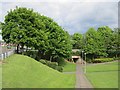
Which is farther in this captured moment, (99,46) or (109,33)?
(109,33)

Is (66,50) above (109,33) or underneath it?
underneath

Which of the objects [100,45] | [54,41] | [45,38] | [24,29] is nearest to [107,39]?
[100,45]

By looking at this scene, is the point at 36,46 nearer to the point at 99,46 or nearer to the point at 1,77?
the point at 1,77

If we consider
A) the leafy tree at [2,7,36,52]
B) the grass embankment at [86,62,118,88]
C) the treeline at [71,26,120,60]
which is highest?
the leafy tree at [2,7,36,52]

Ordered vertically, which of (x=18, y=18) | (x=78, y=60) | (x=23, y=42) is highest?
(x=18, y=18)

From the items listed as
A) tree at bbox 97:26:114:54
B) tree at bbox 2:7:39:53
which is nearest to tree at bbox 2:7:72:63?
tree at bbox 2:7:39:53

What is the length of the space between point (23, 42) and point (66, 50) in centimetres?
2052

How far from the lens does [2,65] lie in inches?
1399

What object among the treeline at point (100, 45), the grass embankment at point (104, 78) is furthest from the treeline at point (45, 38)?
the grass embankment at point (104, 78)

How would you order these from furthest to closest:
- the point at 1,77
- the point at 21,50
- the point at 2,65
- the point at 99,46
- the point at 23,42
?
the point at 99,46 < the point at 21,50 < the point at 23,42 < the point at 2,65 < the point at 1,77

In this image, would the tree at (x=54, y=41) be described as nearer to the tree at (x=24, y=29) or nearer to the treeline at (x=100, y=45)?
the tree at (x=24, y=29)

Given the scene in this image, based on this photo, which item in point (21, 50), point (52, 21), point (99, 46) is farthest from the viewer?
point (99, 46)

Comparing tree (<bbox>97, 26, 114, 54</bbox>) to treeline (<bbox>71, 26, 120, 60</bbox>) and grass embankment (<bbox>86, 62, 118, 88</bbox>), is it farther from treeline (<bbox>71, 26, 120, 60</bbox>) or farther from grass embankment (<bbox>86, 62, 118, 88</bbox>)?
grass embankment (<bbox>86, 62, 118, 88</bbox>)

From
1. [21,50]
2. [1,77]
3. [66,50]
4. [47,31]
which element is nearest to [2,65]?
[1,77]
